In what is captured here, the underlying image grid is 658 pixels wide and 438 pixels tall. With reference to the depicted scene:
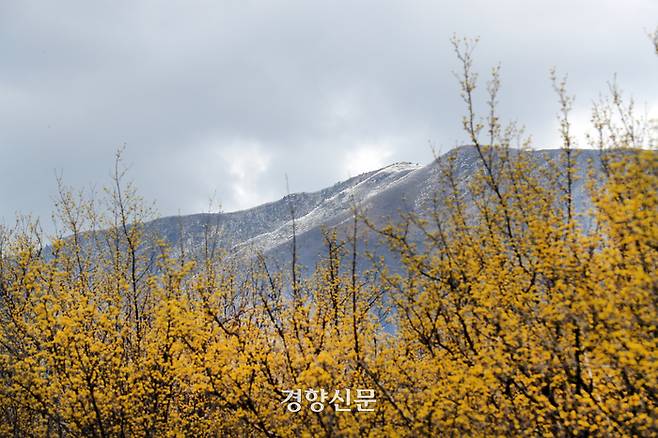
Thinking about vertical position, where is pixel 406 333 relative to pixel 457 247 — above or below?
below

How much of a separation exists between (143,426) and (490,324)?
10587 millimetres

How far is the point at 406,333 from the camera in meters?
14.4

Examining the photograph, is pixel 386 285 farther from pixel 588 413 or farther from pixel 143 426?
pixel 143 426

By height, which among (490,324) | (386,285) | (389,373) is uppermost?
(386,285)

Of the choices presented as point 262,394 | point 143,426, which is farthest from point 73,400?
point 262,394

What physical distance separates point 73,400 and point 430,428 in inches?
339

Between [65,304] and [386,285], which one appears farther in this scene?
[65,304]

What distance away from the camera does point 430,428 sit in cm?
1186

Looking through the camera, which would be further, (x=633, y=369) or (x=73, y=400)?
Answer: (x=73, y=400)

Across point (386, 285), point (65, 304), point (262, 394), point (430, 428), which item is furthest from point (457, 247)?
point (65, 304)

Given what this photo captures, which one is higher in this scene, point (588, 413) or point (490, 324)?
point (490, 324)

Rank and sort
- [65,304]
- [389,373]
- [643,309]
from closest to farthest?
[643,309] → [389,373] → [65,304]

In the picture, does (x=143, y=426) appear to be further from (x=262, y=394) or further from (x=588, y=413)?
(x=588, y=413)

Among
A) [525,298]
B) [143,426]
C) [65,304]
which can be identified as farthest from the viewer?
[65,304]
